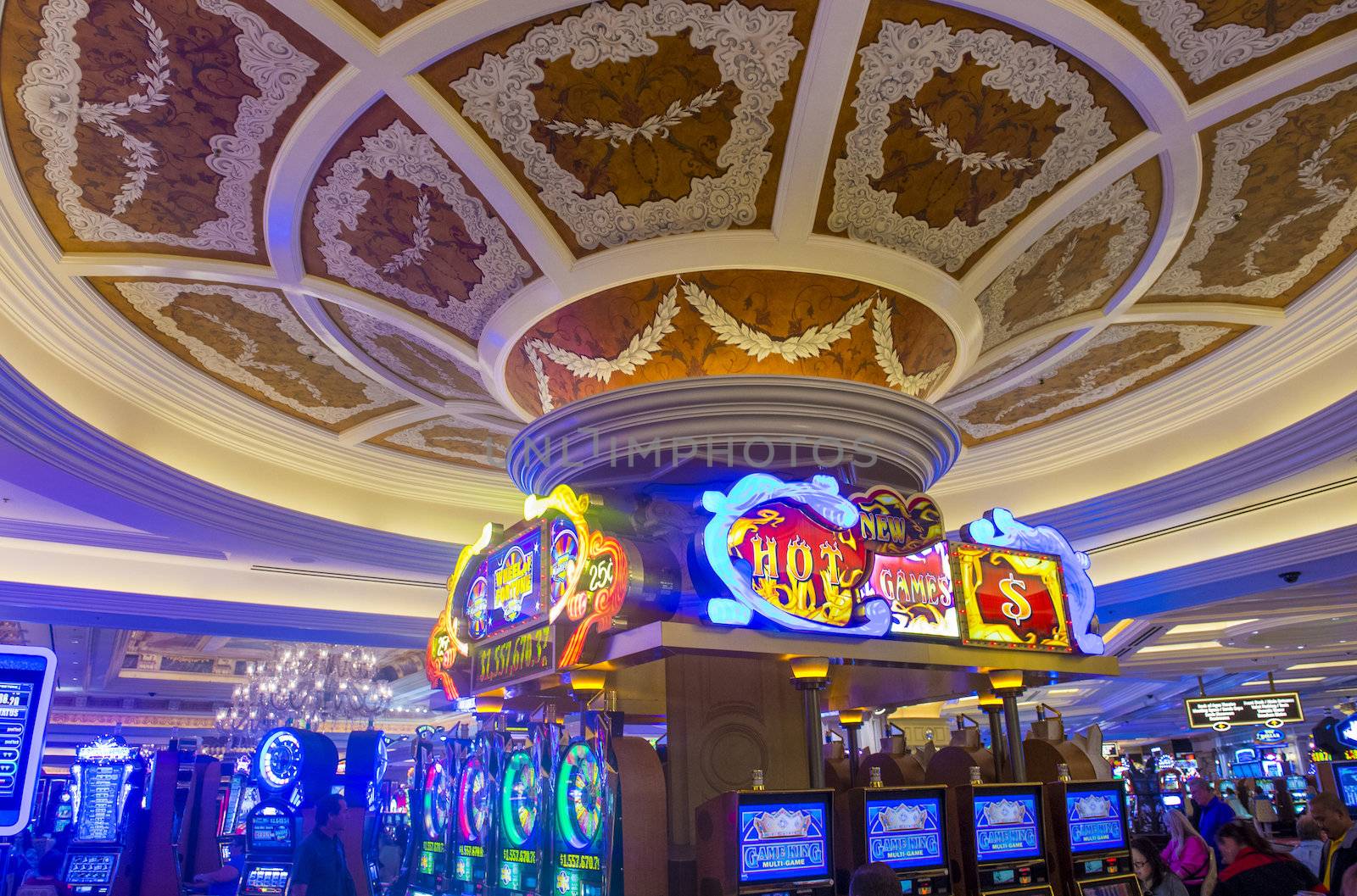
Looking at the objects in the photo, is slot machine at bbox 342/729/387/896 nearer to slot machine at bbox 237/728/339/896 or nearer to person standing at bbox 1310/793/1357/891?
slot machine at bbox 237/728/339/896

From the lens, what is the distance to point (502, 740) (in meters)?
4.81

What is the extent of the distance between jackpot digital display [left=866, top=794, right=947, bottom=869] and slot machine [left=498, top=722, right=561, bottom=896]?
1414mm

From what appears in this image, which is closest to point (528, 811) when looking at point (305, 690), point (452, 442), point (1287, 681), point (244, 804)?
point (452, 442)

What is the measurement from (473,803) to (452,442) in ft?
10.1

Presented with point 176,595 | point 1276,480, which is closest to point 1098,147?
point 1276,480

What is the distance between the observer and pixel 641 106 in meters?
3.46

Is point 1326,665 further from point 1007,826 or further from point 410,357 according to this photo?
point 410,357

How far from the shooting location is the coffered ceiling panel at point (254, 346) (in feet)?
16.2

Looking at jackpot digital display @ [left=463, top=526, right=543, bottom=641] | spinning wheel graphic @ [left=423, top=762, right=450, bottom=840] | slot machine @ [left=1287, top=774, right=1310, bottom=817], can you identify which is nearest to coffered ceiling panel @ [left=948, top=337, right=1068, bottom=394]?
jackpot digital display @ [left=463, top=526, right=543, bottom=641]

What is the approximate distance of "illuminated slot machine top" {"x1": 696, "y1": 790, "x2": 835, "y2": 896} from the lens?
3607 millimetres

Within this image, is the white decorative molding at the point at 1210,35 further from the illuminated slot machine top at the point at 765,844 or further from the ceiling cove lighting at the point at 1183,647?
the ceiling cove lighting at the point at 1183,647

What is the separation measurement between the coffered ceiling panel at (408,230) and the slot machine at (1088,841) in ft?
12.3

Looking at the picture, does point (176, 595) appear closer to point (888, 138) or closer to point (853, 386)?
point (853, 386)

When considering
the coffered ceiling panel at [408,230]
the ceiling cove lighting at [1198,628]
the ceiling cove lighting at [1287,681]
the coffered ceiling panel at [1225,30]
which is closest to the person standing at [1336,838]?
the coffered ceiling panel at [1225,30]
